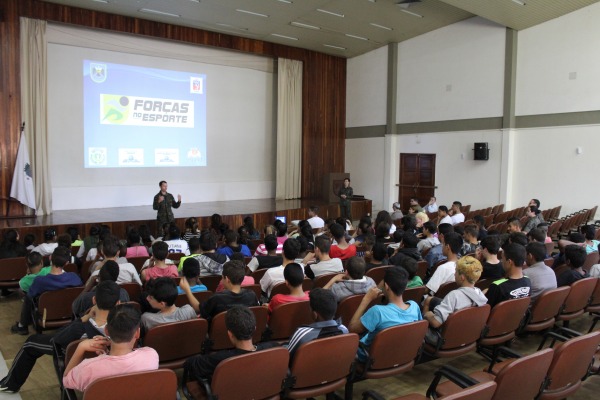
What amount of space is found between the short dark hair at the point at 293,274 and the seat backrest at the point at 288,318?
0.15 metres

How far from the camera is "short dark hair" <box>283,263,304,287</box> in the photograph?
3.25 metres

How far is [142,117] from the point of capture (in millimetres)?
11820

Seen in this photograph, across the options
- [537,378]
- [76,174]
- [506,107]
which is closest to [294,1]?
[506,107]

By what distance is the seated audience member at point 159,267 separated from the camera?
4.17 m

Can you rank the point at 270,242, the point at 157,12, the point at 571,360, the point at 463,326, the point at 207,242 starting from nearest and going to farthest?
the point at 571,360 < the point at 463,326 < the point at 207,242 < the point at 270,242 < the point at 157,12

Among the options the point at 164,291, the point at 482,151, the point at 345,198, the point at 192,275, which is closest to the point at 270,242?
the point at 192,275

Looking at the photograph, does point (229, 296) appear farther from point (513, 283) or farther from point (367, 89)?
point (367, 89)

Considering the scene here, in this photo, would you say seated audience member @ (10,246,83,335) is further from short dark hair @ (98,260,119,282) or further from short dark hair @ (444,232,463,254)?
short dark hair @ (444,232,463,254)

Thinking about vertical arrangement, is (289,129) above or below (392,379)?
above

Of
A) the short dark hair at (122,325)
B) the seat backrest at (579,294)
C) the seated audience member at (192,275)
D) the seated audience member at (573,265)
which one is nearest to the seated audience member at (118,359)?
the short dark hair at (122,325)

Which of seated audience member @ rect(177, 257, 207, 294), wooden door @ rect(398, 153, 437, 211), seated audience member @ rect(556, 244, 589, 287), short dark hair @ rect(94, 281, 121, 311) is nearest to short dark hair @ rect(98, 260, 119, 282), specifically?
seated audience member @ rect(177, 257, 207, 294)

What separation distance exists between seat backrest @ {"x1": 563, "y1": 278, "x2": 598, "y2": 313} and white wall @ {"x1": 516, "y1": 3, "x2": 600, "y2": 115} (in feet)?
24.7

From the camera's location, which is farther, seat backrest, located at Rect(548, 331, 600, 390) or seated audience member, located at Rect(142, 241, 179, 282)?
seated audience member, located at Rect(142, 241, 179, 282)

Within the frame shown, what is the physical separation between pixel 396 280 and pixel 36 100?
32.6 ft
